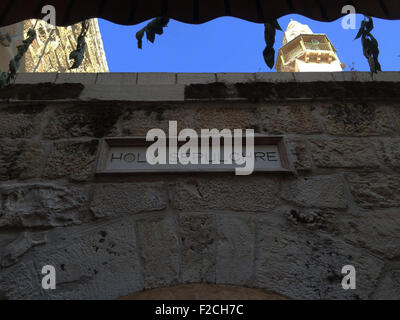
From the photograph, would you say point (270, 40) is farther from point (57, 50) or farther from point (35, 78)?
point (57, 50)

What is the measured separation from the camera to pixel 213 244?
154 centimetres

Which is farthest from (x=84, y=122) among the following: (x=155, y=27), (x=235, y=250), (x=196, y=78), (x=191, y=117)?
(x=235, y=250)

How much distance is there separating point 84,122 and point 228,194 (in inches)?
39.1

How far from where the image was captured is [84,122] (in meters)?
2.00

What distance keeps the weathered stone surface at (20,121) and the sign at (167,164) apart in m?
0.49

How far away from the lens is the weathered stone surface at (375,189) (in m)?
1.70

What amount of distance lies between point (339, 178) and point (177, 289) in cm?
104

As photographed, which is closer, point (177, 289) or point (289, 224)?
point (177, 289)

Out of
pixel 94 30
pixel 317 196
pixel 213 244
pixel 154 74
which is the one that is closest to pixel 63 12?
pixel 213 244

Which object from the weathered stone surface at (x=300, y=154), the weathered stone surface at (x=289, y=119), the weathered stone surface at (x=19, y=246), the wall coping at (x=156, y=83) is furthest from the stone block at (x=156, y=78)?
the weathered stone surface at (x=19, y=246)

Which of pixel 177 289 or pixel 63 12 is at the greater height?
pixel 63 12

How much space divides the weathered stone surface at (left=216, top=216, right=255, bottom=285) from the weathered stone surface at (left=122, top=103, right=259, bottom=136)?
64cm

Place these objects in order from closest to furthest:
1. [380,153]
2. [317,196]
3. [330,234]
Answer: [330,234], [317,196], [380,153]

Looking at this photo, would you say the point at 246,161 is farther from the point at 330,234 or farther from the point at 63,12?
the point at 63,12
